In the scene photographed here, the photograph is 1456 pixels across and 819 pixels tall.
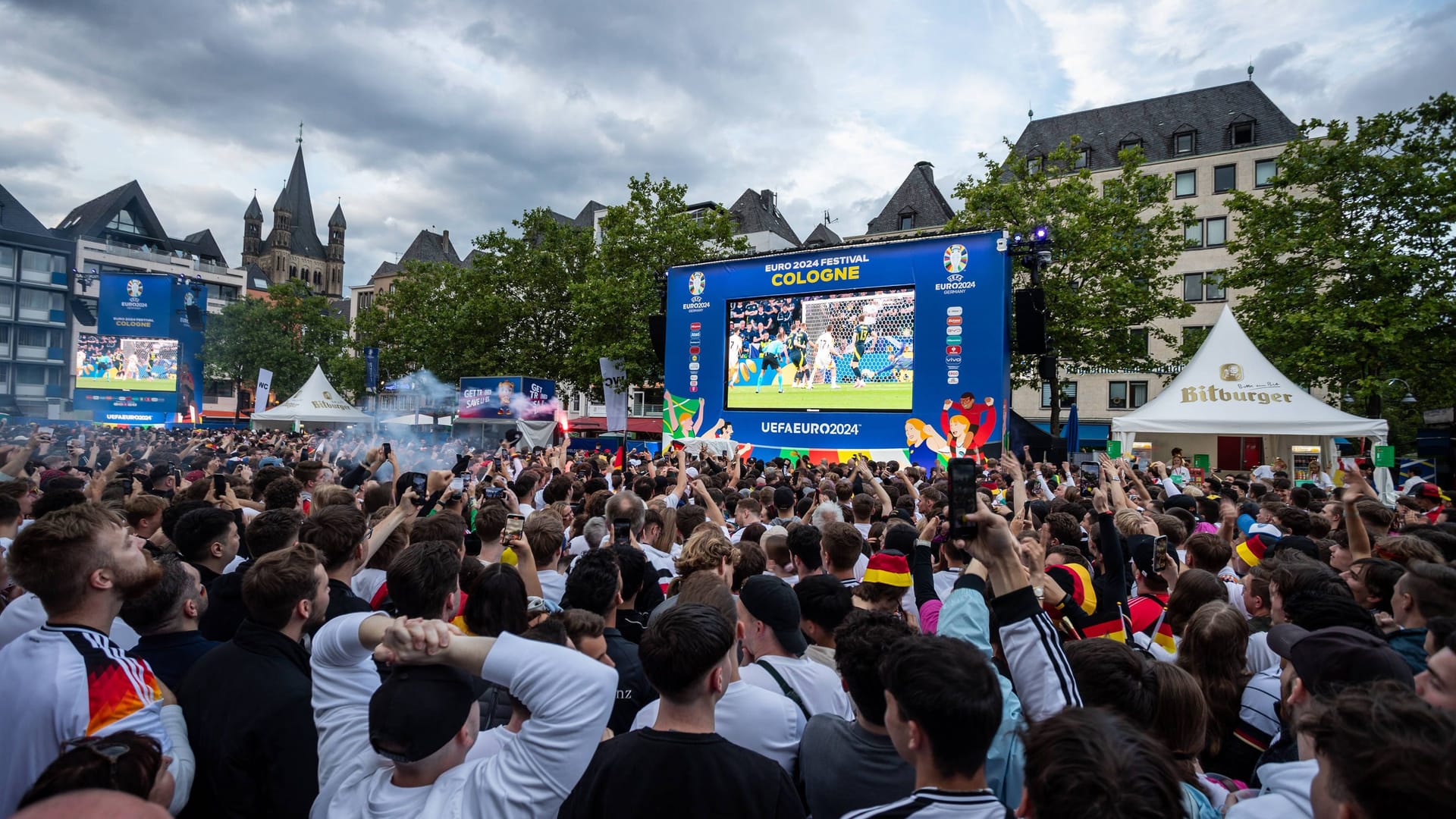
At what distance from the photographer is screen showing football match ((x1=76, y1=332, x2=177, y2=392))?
30.8 m

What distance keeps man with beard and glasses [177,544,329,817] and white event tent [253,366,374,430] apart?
28323 mm

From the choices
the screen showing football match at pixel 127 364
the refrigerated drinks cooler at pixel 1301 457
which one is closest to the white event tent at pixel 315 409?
the screen showing football match at pixel 127 364

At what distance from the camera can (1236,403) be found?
1477 centimetres

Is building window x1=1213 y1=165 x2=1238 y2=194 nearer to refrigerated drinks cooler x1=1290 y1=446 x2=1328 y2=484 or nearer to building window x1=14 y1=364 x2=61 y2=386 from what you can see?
refrigerated drinks cooler x1=1290 y1=446 x2=1328 y2=484

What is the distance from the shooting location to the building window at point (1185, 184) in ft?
138

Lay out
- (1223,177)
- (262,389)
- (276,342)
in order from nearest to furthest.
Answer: (262,389) < (1223,177) < (276,342)

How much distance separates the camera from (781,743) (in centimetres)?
254

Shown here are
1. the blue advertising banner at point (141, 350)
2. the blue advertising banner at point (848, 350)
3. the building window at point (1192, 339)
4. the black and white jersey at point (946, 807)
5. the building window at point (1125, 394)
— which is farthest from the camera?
the building window at point (1125, 394)

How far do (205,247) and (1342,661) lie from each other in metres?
94.8

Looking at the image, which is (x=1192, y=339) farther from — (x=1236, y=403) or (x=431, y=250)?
(x=431, y=250)

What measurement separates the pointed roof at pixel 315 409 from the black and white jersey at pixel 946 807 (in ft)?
99.0

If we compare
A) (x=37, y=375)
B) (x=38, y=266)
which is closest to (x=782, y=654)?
(x=37, y=375)

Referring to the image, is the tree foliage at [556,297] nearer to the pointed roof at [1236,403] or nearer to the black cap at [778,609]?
the pointed roof at [1236,403]

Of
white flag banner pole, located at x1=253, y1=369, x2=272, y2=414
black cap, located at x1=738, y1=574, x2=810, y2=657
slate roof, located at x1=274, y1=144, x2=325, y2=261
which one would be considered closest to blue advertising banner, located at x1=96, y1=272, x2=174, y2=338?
white flag banner pole, located at x1=253, y1=369, x2=272, y2=414
